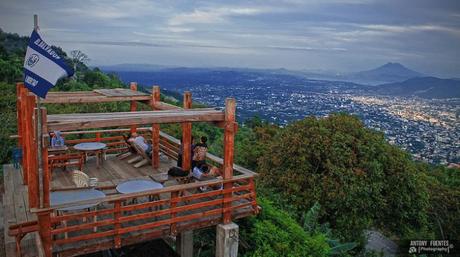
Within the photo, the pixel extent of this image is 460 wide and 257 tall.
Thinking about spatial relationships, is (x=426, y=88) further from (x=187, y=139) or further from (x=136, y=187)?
(x=136, y=187)

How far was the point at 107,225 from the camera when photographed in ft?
22.3

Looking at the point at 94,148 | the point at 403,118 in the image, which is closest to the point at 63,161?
the point at 94,148

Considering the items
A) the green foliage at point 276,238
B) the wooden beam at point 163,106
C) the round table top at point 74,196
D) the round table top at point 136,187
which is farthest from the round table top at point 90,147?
the green foliage at point 276,238

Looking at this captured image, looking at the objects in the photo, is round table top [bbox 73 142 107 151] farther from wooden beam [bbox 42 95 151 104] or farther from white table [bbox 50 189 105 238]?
white table [bbox 50 189 105 238]

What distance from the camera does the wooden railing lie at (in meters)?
6.09

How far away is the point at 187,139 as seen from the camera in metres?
9.19

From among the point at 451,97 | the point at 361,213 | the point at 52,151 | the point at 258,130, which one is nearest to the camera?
the point at 52,151

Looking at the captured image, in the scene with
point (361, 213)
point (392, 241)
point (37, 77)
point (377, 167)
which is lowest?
point (392, 241)

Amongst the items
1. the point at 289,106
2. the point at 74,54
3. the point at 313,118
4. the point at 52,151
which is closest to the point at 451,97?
the point at 289,106

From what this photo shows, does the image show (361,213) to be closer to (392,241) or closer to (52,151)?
(392,241)

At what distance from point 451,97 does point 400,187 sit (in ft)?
285

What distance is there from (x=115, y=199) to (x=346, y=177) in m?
9.32

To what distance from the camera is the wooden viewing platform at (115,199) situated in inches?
234

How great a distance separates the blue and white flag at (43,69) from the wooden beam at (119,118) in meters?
0.55
